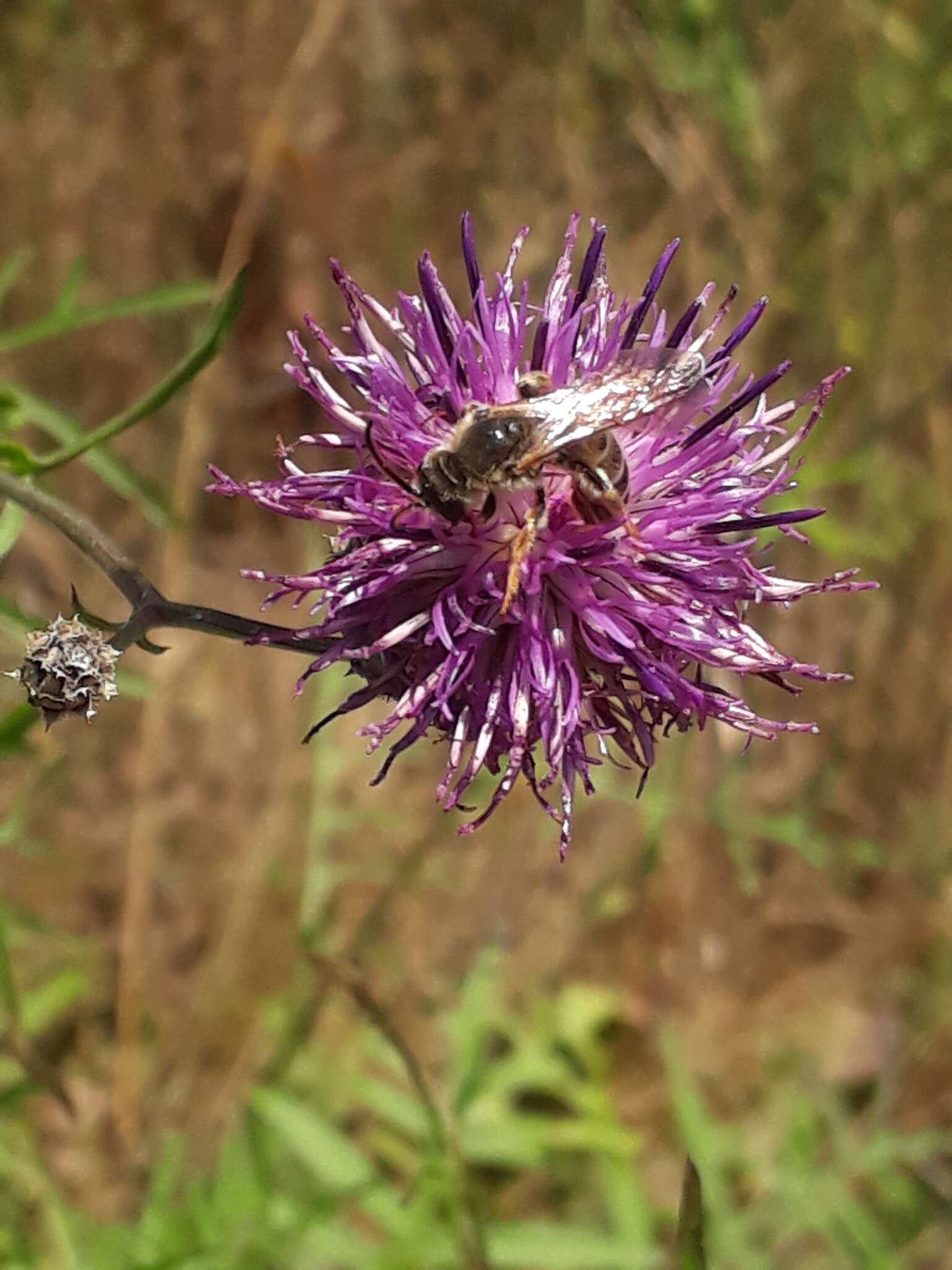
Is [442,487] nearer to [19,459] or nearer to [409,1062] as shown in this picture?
[19,459]

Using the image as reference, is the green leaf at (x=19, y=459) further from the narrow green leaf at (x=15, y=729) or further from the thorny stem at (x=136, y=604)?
the narrow green leaf at (x=15, y=729)

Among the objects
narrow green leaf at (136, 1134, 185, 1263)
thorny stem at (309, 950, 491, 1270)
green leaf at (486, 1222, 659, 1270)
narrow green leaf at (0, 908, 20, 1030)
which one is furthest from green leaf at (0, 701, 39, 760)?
green leaf at (486, 1222, 659, 1270)

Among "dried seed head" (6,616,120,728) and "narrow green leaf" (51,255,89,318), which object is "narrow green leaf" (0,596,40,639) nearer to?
"dried seed head" (6,616,120,728)

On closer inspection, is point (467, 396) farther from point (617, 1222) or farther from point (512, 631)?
point (617, 1222)

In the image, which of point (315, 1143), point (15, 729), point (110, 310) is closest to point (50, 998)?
point (315, 1143)

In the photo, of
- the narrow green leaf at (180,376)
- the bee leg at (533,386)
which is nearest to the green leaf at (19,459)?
the narrow green leaf at (180,376)

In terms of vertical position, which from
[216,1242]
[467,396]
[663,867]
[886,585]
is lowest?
[216,1242]

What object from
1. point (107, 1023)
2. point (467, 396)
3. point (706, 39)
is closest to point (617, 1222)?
point (107, 1023)
